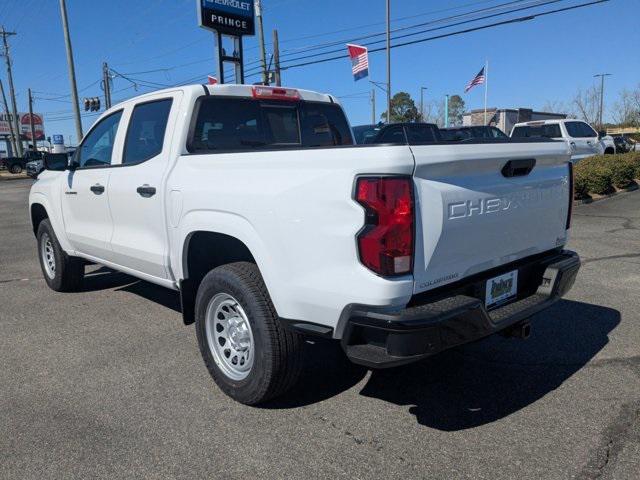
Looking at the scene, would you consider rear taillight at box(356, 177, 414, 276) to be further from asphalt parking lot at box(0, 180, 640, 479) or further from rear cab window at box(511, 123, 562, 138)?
rear cab window at box(511, 123, 562, 138)

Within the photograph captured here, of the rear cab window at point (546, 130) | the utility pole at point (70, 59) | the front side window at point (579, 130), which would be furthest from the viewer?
the utility pole at point (70, 59)

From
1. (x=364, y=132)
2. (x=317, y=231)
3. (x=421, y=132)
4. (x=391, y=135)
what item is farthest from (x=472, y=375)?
(x=364, y=132)

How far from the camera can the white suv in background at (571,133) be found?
17141mm

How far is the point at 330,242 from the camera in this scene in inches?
102

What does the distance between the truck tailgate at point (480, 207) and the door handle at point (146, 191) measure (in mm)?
2146

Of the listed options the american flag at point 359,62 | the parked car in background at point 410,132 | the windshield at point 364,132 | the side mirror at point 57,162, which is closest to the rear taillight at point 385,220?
the side mirror at point 57,162

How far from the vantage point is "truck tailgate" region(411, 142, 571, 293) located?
2562 mm

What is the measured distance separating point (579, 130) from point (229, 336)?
707 inches

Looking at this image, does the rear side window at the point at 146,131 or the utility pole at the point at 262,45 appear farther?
the utility pole at the point at 262,45

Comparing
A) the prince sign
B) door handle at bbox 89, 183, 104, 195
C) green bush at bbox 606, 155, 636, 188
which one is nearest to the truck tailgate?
door handle at bbox 89, 183, 104, 195

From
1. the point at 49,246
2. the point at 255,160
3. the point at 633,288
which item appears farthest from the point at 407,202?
the point at 49,246

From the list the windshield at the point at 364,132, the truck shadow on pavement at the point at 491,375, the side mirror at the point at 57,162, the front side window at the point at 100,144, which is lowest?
the truck shadow on pavement at the point at 491,375

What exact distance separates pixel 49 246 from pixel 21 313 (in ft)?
3.67

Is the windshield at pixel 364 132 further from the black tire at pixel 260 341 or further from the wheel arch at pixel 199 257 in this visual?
the black tire at pixel 260 341
